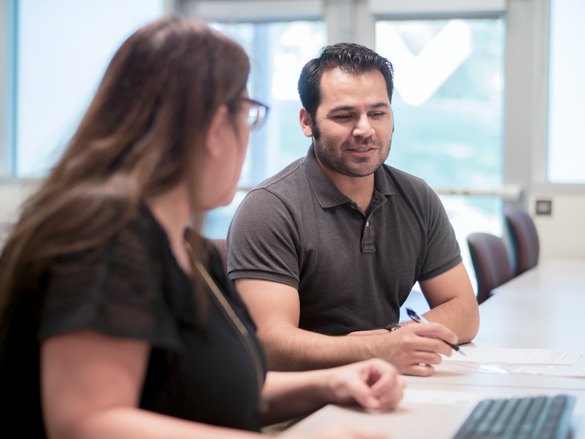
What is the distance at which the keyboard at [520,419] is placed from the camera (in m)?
0.81

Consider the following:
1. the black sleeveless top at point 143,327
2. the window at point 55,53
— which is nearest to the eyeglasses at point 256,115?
the black sleeveless top at point 143,327

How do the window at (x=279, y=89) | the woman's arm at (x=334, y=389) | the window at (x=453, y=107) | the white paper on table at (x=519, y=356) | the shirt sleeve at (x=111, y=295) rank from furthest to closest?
the window at (x=279, y=89) → the window at (x=453, y=107) → the white paper on table at (x=519, y=356) → the woman's arm at (x=334, y=389) → the shirt sleeve at (x=111, y=295)

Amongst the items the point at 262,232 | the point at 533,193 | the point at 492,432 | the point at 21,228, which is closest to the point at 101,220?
the point at 21,228

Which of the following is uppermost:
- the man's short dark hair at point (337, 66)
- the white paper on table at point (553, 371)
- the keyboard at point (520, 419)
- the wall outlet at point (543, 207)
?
the man's short dark hair at point (337, 66)

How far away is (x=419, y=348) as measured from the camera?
1.24 metres

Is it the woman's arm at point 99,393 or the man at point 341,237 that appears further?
the man at point 341,237

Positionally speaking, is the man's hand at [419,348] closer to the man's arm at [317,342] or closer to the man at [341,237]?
the man's arm at [317,342]

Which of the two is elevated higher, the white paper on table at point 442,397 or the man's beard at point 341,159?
the man's beard at point 341,159

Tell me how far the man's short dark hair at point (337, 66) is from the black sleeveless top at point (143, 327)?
3.59 ft

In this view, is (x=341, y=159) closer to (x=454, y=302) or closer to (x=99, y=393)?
(x=454, y=302)

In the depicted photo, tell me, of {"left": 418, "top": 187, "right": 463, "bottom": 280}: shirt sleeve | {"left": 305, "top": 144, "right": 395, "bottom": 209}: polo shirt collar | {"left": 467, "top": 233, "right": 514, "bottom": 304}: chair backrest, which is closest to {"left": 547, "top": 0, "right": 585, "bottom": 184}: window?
{"left": 467, "top": 233, "right": 514, "bottom": 304}: chair backrest

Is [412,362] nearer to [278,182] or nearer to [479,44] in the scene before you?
[278,182]

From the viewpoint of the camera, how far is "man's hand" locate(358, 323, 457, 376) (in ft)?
4.05

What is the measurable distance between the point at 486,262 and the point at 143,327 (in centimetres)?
218
